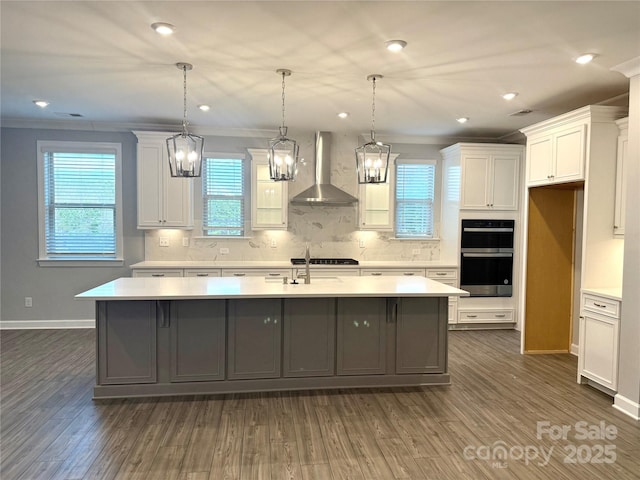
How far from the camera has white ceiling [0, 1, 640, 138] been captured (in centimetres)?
258

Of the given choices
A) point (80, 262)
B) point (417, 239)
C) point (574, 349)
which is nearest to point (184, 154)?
point (80, 262)

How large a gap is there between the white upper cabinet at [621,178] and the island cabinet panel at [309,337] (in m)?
2.67

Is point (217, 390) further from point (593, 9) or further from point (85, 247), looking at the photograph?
point (593, 9)

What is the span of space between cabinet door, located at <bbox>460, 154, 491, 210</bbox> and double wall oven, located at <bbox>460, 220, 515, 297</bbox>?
0.25 m

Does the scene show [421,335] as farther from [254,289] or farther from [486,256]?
[486,256]

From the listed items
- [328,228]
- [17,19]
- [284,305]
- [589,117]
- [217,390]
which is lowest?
[217,390]

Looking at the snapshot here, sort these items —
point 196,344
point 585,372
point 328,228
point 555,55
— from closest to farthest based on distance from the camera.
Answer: point 555,55 < point 196,344 < point 585,372 < point 328,228

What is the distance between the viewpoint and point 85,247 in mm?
5754

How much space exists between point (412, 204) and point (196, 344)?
398cm

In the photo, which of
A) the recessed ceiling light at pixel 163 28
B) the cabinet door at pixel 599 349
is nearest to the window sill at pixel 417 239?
the cabinet door at pixel 599 349

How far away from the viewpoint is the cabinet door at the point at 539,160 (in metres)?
4.41

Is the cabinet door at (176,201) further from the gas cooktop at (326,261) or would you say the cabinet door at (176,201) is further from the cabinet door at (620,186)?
the cabinet door at (620,186)

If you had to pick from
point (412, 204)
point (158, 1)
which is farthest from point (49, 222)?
point (412, 204)

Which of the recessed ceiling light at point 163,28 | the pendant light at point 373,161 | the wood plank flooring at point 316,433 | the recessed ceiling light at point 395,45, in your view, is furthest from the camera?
the pendant light at point 373,161
